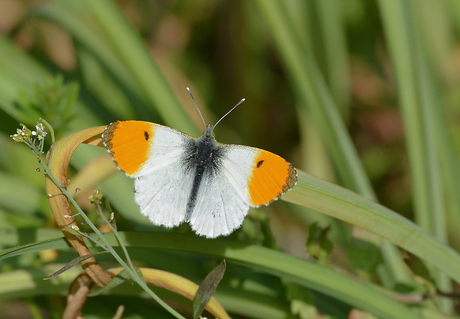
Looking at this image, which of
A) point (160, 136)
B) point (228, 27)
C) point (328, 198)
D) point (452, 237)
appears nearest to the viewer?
point (328, 198)

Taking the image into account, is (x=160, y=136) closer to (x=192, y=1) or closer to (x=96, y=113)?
(x=96, y=113)

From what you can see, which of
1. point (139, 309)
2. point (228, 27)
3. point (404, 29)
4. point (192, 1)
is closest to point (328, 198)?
point (139, 309)

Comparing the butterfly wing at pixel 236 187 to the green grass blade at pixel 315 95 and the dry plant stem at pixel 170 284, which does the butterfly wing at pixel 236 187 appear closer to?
the dry plant stem at pixel 170 284

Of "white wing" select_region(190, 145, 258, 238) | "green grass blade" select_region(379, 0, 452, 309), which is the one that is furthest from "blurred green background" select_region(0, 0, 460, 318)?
"white wing" select_region(190, 145, 258, 238)

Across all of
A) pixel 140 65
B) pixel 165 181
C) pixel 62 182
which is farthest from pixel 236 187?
pixel 140 65

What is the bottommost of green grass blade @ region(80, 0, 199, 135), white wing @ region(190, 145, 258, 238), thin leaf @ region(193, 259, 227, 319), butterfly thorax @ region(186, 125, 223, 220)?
thin leaf @ region(193, 259, 227, 319)

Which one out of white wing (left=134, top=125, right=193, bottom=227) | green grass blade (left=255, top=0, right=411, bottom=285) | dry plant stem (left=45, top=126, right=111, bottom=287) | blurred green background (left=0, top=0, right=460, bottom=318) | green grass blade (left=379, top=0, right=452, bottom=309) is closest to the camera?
dry plant stem (left=45, top=126, right=111, bottom=287)

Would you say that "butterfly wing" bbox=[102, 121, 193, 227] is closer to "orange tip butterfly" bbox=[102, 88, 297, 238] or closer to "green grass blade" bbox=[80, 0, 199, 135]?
"orange tip butterfly" bbox=[102, 88, 297, 238]
